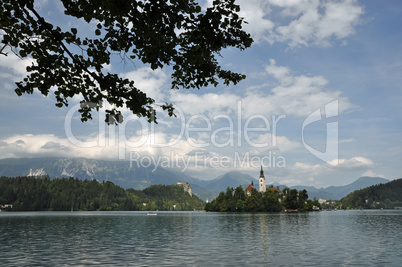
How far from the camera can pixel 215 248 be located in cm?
3556

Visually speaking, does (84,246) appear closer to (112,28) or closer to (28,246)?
(28,246)

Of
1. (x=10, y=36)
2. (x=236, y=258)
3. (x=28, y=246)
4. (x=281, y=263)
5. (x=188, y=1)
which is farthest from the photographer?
(x=28, y=246)

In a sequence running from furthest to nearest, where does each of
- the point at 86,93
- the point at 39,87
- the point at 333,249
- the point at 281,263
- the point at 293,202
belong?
the point at 293,202 → the point at 333,249 → the point at 281,263 → the point at 86,93 → the point at 39,87

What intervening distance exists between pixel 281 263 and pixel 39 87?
2369 centimetres

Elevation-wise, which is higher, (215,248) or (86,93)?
(86,93)

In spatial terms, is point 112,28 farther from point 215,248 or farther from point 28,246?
point 28,246

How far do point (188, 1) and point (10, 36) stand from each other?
581 centimetres

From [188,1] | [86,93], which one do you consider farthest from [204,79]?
[86,93]

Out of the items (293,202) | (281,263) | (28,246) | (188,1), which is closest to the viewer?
(188,1)

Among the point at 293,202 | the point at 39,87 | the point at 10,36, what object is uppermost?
the point at 10,36

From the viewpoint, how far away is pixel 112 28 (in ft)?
34.7

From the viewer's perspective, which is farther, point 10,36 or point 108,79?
point 108,79

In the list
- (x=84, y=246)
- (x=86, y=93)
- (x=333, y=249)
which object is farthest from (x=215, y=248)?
(x=86, y=93)

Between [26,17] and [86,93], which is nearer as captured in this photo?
[26,17]
